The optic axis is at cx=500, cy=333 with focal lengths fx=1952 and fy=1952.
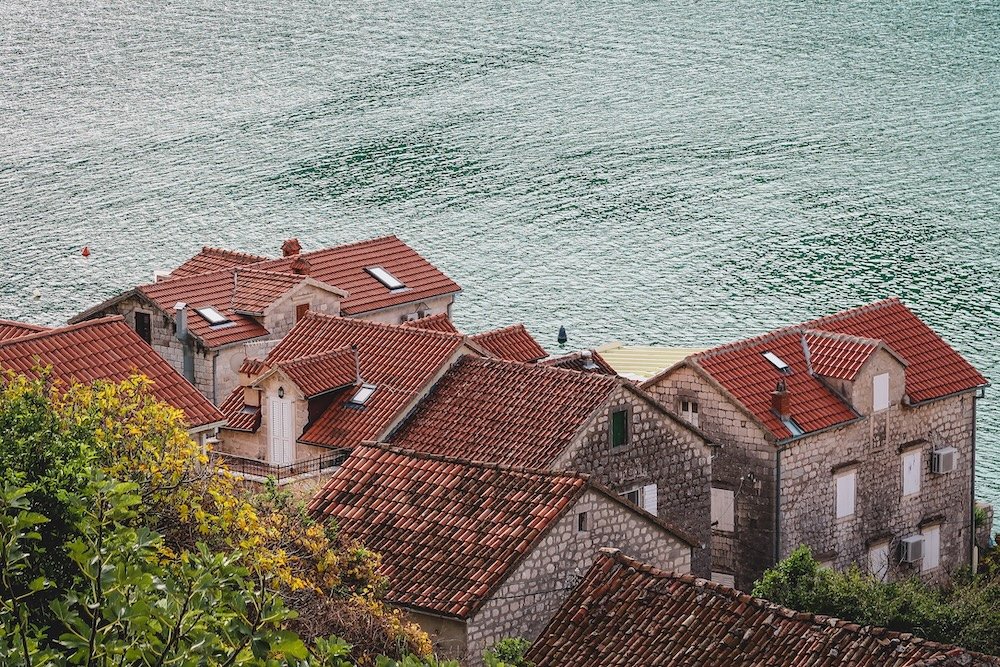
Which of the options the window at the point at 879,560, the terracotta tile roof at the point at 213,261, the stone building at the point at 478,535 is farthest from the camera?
the terracotta tile roof at the point at 213,261

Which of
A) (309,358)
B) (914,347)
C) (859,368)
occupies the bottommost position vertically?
(914,347)

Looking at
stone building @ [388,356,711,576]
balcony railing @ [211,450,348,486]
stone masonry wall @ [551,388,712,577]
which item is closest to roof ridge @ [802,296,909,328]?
stone building @ [388,356,711,576]

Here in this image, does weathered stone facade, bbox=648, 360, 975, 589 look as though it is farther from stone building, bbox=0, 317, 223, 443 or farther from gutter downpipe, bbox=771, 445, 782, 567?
stone building, bbox=0, 317, 223, 443

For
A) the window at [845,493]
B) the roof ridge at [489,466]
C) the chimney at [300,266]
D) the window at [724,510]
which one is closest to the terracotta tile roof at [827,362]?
the window at [845,493]

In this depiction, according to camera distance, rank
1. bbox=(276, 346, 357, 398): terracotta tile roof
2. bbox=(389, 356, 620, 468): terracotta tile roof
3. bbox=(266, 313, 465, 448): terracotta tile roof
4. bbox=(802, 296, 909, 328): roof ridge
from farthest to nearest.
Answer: bbox=(802, 296, 909, 328): roof ridge, bbox=(276, 346, 357, 398): terracotta tile roof, bbox=(266, 313, 465, 448): terracotta tile roof, bbox=(389, 356, 620, 468): terracotta tile roof

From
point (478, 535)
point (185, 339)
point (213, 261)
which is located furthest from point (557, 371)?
point (213, 261)

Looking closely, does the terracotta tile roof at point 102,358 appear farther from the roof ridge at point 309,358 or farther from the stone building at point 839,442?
the stone building at point 839,442

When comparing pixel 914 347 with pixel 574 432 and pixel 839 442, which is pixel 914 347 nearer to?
pixel 839 442
